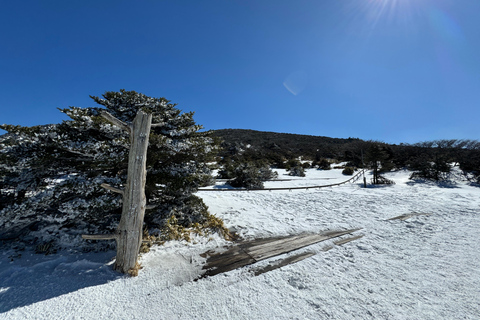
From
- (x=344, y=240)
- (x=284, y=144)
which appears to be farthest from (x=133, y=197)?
(x=284, y=144)

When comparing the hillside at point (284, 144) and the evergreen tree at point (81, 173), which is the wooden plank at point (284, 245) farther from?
the hillside at point (284, 144)

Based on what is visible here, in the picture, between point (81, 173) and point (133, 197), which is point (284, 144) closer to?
point (81, 173)

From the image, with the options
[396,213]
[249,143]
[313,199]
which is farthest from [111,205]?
[249,143]

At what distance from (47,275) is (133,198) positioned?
2271 mm

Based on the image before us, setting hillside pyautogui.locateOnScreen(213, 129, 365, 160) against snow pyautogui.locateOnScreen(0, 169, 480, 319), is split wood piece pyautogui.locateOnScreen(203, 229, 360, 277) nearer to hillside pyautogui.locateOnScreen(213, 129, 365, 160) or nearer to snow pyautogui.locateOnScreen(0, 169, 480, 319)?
snow pyautogui.locateOnScreen(0, 169, 480, 319)

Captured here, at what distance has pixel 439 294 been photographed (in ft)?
11.6

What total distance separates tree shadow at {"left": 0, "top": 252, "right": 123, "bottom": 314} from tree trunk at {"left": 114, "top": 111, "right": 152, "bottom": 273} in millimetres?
441

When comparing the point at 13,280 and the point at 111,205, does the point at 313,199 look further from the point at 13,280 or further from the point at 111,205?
the point at 13,280

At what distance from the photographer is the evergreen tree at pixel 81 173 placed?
176 inches

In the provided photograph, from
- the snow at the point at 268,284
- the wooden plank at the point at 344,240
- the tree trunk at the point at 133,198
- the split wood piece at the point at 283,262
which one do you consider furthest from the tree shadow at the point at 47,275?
the wooden plank at the point at 344,240

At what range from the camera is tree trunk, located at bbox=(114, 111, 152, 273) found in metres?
3.72

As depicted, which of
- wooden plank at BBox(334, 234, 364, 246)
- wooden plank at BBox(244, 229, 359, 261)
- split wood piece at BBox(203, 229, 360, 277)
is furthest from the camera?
wooden plank at BBox(334, 234, 364, 246)

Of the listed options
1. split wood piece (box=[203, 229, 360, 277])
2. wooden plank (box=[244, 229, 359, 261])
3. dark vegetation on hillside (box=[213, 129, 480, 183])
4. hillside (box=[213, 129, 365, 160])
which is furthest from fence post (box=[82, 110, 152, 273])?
hillside (box=[213, 129, 365, 160])

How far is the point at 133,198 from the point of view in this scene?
3805 millimetres
